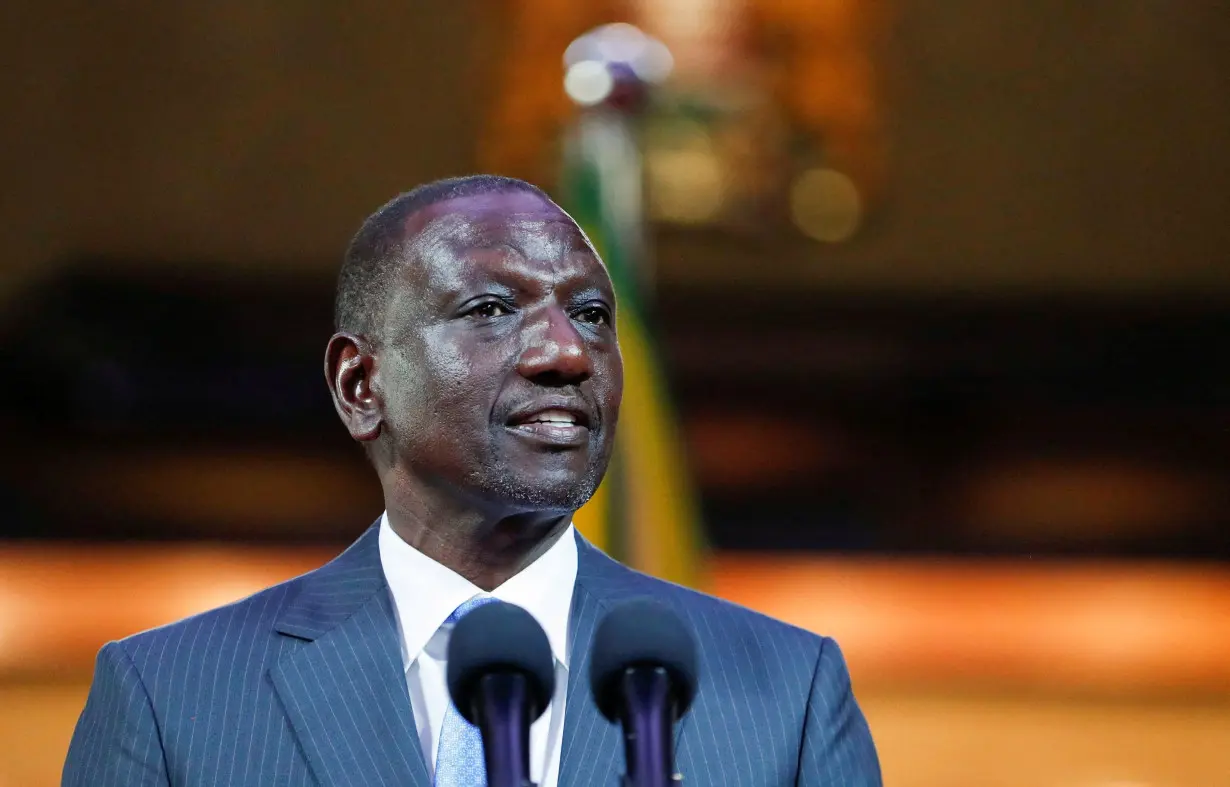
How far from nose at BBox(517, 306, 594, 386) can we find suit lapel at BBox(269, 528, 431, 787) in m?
0.37

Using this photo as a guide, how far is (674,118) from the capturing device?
5.40 m

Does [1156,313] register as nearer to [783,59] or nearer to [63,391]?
[783,59]

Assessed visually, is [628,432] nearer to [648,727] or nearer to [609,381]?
[609,381]

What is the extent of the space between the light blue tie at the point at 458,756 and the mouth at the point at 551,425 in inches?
7.4

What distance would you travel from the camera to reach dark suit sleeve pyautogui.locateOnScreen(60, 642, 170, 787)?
1.63 m

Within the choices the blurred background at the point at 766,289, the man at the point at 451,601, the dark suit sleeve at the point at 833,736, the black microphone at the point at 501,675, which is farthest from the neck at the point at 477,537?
the blurred background at the point at 766,289

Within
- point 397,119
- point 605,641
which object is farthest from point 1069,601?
point 605,641

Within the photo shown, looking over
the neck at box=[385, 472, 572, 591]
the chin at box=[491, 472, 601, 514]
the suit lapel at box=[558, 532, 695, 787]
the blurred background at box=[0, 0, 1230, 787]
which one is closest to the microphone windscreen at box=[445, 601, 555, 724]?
the suit lapel at box=[558, 532, 695, 787]

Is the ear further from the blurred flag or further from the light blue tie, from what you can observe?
the blurred flag

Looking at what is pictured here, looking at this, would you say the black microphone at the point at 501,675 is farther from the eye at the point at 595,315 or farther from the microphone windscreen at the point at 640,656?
the eye at the point at 595,315

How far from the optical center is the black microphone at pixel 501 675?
112cm

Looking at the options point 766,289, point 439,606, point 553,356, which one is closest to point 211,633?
point 439,606

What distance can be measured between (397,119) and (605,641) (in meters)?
4.44

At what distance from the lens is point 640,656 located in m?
1.16
